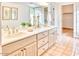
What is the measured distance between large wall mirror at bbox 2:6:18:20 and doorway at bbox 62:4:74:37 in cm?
59

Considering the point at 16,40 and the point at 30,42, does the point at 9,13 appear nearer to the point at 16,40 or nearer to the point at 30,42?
the point at 16,40

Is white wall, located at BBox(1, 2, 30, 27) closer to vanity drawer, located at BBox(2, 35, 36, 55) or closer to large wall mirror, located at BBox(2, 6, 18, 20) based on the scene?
large wall mirror, located at BBox(2, 6, 18, 20)

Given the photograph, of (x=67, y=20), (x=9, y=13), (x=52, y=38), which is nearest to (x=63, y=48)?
(x=52, y=38)

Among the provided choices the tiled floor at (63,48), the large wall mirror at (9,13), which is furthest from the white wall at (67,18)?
the large wall mirror at (9,13)

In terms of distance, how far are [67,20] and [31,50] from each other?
1.94ft

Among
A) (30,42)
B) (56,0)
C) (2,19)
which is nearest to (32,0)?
(56,0)

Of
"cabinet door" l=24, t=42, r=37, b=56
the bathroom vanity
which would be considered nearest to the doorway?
the bathroom vanity

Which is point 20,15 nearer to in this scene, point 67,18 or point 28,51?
point 28,51

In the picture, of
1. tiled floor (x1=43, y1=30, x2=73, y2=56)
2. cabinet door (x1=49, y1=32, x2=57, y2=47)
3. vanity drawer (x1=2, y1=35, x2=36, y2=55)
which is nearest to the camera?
vanity drawer (x1=2, y1=35, x2=36, y2=55)

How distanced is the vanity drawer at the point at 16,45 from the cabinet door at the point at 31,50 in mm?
53

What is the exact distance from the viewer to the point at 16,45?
1.29 metres

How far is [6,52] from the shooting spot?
1.25 meters

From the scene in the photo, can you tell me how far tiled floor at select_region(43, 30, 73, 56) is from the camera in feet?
4.44

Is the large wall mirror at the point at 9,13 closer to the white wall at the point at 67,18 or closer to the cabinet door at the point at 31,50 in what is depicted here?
the cabinet door at the point at 31,50
